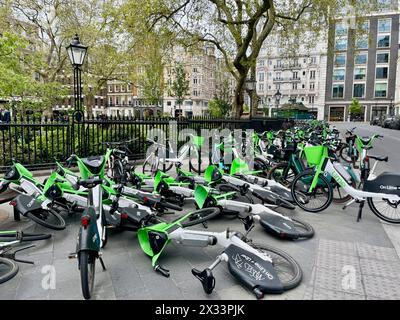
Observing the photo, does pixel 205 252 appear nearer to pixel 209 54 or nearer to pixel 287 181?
pixel 287 181

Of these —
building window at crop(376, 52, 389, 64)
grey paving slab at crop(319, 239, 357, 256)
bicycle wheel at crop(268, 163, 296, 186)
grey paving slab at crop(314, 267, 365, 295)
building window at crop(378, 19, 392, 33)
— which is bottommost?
grey paving slab at crop(314, 267, 365, 295)

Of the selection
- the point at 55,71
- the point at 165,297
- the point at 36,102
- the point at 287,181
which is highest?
the point at 55,71

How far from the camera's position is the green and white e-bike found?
15.3ft

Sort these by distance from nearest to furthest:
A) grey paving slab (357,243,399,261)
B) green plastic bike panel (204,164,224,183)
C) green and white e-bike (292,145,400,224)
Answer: grey paving slab (357,243,399,261)
green and white e-bike (292,145,400,224)
green plastic bike panel (204,164,224,183)

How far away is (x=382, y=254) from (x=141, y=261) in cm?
295

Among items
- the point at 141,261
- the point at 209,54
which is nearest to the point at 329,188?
the point at 141,261

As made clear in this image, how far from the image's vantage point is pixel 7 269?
10.3 feet

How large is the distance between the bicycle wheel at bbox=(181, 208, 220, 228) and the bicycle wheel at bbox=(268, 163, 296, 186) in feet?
10.2

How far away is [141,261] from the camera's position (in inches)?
135

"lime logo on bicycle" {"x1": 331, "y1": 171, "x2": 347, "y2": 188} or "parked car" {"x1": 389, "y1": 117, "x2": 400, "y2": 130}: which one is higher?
"parked car" {"x1": 389, "y1": 117, "x2": 400, "y2": 130}

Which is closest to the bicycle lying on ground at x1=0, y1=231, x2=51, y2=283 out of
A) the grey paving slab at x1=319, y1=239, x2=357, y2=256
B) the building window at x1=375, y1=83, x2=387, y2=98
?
the grey paving slab at x1=319, y1=239, x2=357, y2=256

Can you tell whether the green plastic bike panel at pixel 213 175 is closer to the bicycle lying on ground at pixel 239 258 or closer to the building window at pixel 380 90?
the bicycle lying on ground at pixel 239 258

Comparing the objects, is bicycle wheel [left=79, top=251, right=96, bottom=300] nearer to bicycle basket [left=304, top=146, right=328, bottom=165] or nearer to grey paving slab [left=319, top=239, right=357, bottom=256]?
grey paving slab [left=319, top=239, right=357, bottom=256]

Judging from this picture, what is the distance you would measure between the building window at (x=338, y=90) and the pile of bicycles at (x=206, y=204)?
70.0m
